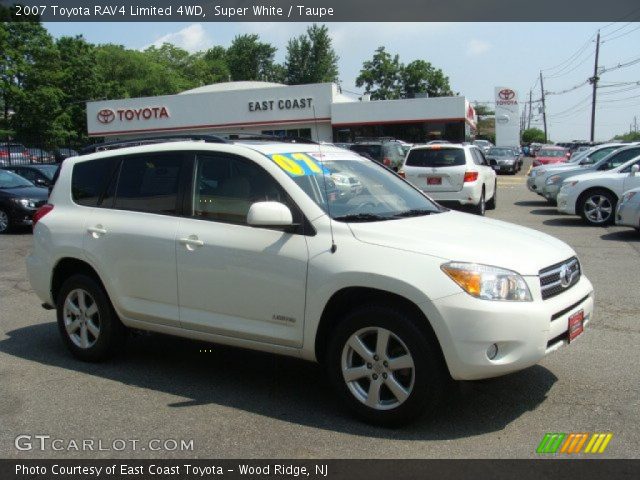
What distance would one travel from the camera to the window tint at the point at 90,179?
19.3 ft

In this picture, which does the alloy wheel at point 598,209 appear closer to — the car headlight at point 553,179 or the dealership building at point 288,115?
the car headlight at point 553,179

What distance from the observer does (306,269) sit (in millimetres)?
4504

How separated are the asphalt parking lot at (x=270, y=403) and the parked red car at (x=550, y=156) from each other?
2661 cm

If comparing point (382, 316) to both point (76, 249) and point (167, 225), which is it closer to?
point (167, 225)

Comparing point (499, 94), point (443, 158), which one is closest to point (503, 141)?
point (499, 94)

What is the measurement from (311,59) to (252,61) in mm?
19869

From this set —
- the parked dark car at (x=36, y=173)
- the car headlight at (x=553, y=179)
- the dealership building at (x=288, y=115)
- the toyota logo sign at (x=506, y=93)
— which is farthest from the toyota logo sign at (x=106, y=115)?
the car headlight at (x=553, y=179)

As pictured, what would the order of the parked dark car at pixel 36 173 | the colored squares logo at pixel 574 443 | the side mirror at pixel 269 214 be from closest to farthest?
the colored squares logo at pixel 574 443 → the side mirror at pixel 269 214 → the parked dark car at pixel 36 173

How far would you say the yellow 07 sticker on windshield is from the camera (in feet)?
16.2

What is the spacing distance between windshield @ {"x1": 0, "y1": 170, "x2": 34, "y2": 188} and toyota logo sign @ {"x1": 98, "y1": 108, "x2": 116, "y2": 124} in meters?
33.5

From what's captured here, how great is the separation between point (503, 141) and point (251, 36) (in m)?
53.4

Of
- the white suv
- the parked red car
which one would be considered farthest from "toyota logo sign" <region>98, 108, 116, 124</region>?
the white suv

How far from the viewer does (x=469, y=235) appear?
15.0 feet

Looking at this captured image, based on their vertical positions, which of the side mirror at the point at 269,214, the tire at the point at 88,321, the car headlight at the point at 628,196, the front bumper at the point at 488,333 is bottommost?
the tire at the point at 88,321
